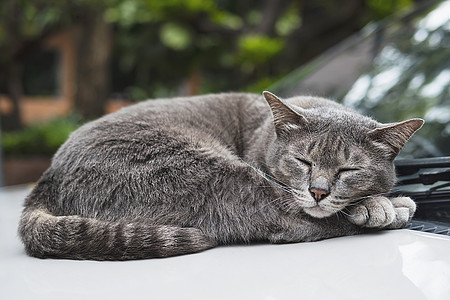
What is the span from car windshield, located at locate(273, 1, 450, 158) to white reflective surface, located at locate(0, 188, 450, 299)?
1.87 feet

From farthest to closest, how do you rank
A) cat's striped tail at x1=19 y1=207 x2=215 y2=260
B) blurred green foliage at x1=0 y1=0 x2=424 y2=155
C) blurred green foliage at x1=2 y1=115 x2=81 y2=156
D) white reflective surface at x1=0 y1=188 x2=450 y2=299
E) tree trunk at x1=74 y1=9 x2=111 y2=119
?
tree trunk at x1=74 y1=9 x2=111 y2=119, blurred green foliage at x1=2 y1=115 x2=81 y2=156, blurred green foliage at x1=0 y1=0 x2=424 y2=155, cat's striped tail at x1=19 y1=207 x2=215 y2=260, white reflective surface at x1=0 y1=188 x2=450 y2=299

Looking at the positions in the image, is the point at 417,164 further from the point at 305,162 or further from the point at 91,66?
the point at 91,66

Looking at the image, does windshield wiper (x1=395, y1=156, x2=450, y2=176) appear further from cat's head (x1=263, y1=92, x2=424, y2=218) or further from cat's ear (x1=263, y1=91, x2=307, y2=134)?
cat's ear (x1=263, y1=91, x2=307, y2=134)

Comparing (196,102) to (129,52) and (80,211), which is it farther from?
(129,52)

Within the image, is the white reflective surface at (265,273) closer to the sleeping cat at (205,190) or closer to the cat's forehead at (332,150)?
the sleeping cat at (205,190)

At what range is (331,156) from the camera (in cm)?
180

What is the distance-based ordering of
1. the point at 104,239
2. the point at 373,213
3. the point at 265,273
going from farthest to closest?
1. the point at 373,213
2. the point at 104,239
3. the point at 265,273

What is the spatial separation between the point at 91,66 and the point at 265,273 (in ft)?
23.8

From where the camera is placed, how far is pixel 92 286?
1264mm

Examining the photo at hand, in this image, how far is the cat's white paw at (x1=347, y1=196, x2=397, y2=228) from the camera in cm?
169

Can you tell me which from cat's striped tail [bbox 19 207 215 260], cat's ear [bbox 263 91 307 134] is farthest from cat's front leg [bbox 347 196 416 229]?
cat's striped tail [bbox 19 207 215 260]

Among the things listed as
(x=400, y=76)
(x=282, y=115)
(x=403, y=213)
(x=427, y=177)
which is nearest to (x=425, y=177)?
(x=427, y=177)

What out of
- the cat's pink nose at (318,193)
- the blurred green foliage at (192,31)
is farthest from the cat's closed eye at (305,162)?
the blurred green foliage at (192,31)

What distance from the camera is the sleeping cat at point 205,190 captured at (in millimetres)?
1634
